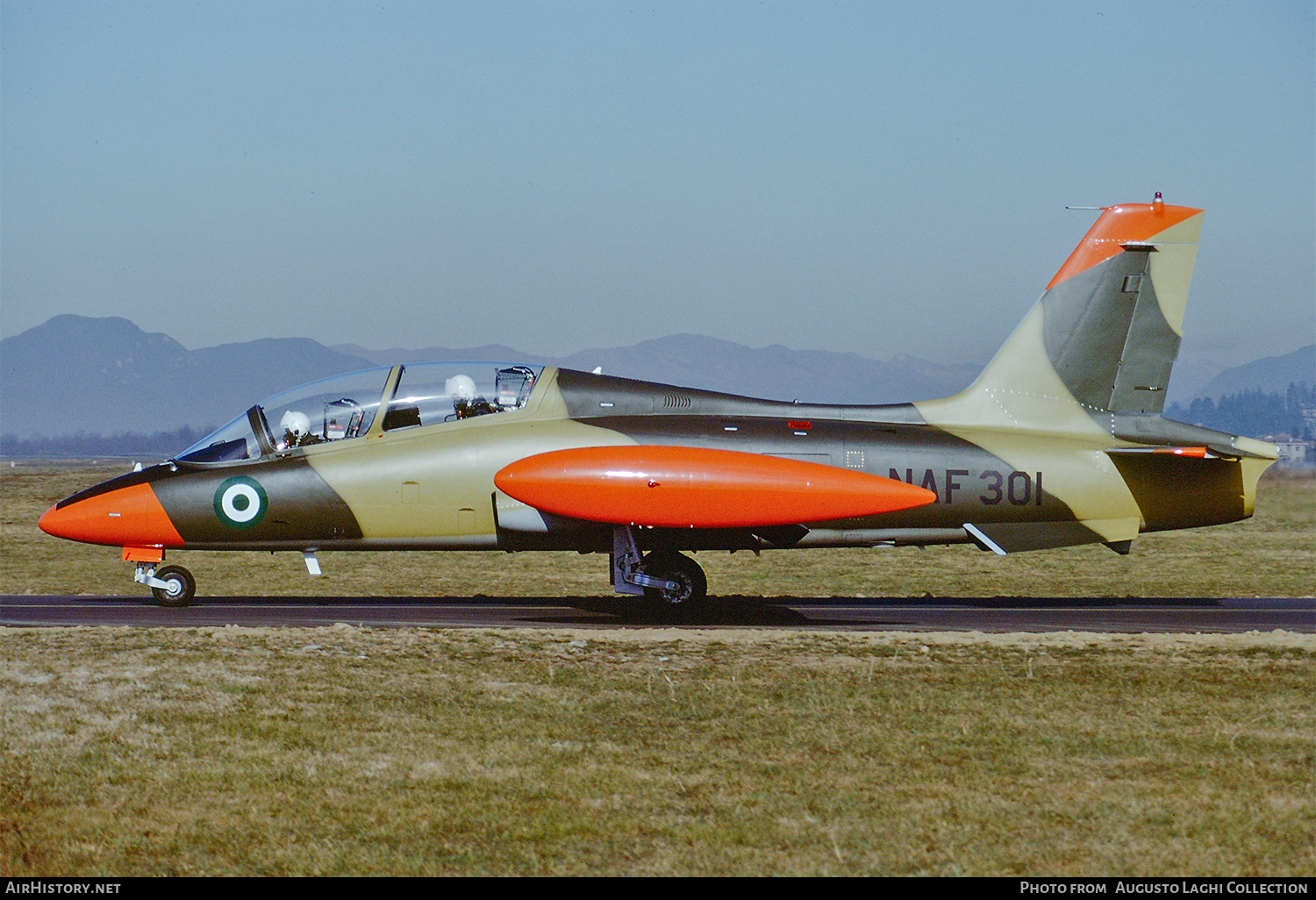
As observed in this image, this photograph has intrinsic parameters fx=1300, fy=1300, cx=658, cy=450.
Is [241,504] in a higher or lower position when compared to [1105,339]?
lower

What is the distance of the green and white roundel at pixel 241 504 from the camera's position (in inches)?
762

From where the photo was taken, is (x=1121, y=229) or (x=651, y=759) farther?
(x=1121, y=229)

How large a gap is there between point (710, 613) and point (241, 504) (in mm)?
7225

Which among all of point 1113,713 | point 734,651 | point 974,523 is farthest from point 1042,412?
point 1113,713

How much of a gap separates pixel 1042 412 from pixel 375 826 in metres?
14.8

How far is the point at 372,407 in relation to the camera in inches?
771

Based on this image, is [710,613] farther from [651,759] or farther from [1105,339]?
[651,759]

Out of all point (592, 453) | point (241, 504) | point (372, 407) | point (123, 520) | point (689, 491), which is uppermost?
point (372, 407)

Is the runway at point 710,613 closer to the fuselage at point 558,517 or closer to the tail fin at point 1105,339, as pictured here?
the fuselage at point 558,517

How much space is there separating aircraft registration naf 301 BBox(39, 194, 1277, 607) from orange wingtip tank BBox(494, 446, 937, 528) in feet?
0.83

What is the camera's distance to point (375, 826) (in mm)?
8625
